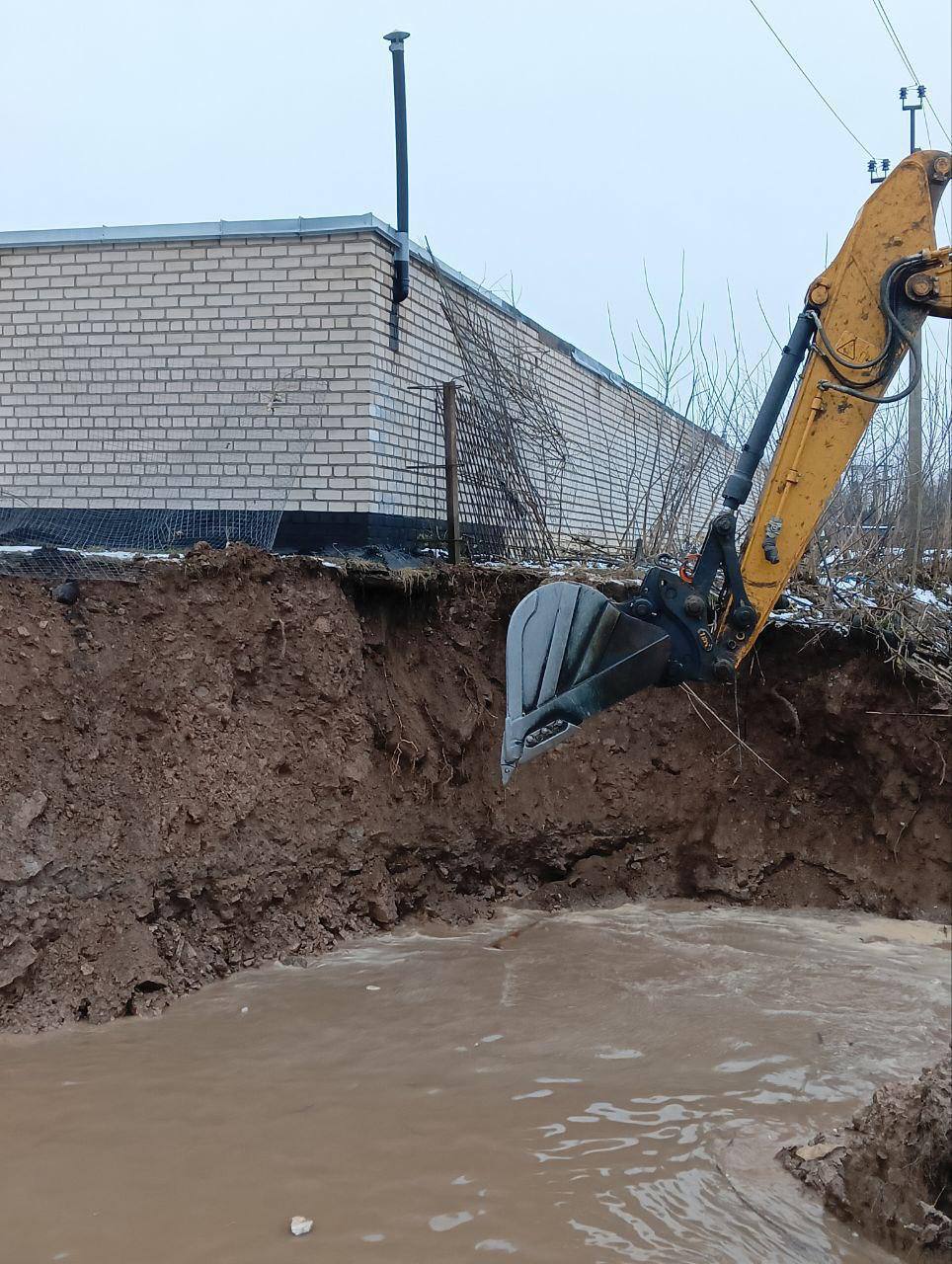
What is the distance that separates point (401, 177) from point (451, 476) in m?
2.91

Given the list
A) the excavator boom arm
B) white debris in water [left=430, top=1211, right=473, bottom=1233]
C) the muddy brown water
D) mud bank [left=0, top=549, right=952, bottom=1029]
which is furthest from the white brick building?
white debris in water [left=430, top=1211, right=473, bottom=1233]

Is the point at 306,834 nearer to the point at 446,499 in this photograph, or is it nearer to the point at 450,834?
the point at 450,834

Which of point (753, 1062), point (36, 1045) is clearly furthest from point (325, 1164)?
point (753, 1062)

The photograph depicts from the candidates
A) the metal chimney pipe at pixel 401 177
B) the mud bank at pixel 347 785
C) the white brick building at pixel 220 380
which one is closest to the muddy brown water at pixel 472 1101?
the mud bank at pixel 347 785

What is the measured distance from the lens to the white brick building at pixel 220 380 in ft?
27.9

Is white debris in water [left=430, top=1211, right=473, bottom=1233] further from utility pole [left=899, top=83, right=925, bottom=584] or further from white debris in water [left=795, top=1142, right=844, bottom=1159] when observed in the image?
utility pole [left=899, top=83, right=925, bottom=584]

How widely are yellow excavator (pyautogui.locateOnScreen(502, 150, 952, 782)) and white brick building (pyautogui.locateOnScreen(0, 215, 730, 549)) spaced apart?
3.73 meters

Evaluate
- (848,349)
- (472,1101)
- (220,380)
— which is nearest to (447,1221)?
(472,1101)

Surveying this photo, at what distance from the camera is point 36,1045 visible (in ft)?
17.5

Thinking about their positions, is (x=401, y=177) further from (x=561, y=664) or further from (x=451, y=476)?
(x=561, y=664)

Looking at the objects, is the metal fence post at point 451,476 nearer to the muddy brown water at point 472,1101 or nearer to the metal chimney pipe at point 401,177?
the metal chimney pipe at point 401,177

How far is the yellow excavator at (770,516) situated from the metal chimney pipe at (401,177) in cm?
450

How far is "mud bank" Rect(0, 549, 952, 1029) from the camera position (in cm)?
590

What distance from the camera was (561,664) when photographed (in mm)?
4973
